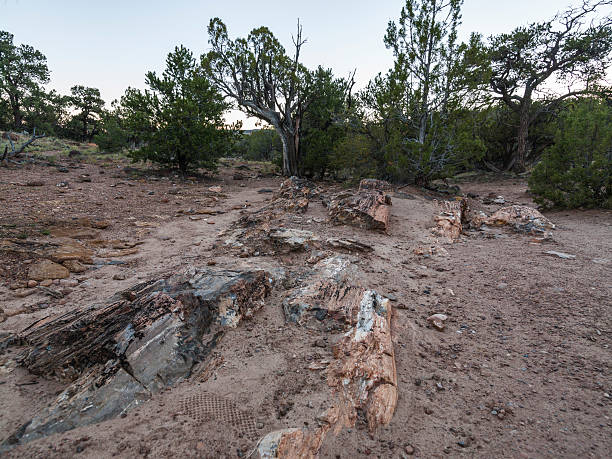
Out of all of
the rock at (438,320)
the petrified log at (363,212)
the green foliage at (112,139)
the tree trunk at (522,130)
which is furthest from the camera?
the green foliage at (112,139)

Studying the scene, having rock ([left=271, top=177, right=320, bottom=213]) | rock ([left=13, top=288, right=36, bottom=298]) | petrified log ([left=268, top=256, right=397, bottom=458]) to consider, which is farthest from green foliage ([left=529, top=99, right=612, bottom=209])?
rock ([left=13, top=288, right=36, bottom=298])

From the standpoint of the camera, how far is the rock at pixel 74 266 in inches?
163

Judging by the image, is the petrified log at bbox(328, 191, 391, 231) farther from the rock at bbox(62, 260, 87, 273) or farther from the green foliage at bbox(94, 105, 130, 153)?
the green foliage at bbox(94, 105, 130, 153)

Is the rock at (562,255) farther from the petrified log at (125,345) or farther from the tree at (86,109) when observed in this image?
the tree at (86,109)

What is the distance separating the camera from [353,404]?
1900 mm

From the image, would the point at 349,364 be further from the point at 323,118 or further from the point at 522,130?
the point at 522,130

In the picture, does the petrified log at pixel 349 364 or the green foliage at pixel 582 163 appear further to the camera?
the green foliage at pixel 582 163

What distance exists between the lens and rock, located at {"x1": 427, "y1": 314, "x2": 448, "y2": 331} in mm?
2855

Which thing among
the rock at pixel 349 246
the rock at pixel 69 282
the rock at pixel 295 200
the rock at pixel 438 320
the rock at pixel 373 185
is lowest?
the rock at pixel 438 320

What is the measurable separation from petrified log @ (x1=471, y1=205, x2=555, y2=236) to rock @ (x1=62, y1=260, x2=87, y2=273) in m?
7.85

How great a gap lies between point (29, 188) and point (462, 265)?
11.7m

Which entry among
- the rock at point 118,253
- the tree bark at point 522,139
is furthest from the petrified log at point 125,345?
the tree bark at point 522,139

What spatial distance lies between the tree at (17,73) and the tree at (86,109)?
2707 millimetres

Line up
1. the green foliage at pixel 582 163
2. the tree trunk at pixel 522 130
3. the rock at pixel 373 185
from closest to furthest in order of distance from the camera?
1. the green foliage at pixel 582 163
2. the rock at pixel 373 185
3. the tree trunk at pixel 522 130
